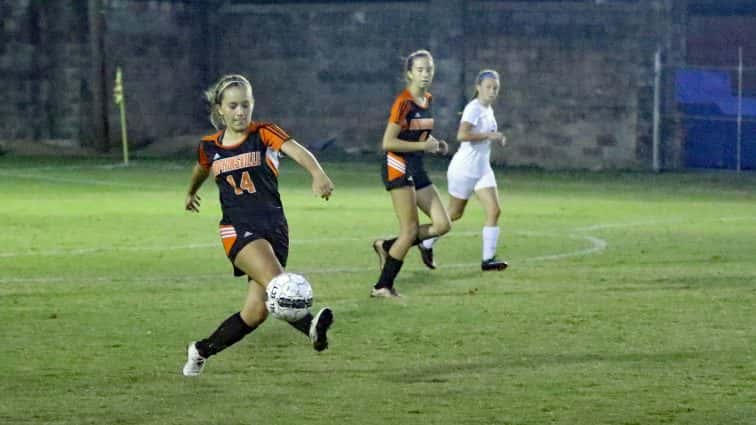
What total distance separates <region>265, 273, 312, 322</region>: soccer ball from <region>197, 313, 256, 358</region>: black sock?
1.38ft

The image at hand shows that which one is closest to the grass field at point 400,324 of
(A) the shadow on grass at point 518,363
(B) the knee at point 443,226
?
(A) the shadow on grass at point 518,363

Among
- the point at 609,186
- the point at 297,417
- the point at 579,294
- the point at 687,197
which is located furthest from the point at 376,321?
the point at 609,186

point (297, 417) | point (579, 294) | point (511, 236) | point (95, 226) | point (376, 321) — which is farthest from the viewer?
point (95, 226)

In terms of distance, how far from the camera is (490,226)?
1659 cm

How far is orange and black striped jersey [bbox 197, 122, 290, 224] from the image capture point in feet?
33.9

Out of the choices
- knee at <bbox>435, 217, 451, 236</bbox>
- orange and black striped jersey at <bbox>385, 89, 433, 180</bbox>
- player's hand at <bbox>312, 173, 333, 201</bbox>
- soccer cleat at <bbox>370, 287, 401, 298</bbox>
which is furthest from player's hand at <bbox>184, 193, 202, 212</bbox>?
knee at <bbox>435, 217, 451, 236</bbox>

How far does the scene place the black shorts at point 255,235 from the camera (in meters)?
10.3

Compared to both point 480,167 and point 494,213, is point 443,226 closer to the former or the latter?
point 494,213

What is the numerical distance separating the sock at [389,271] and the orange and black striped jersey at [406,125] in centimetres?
79

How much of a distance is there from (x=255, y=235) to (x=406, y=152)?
14.8 ft

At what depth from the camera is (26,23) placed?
39.2m

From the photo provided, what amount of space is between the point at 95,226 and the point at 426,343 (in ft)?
37.1

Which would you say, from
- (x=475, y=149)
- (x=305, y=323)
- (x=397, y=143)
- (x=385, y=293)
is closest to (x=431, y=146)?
(x=397, y=143)

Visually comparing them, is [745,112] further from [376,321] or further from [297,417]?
[297,417]
